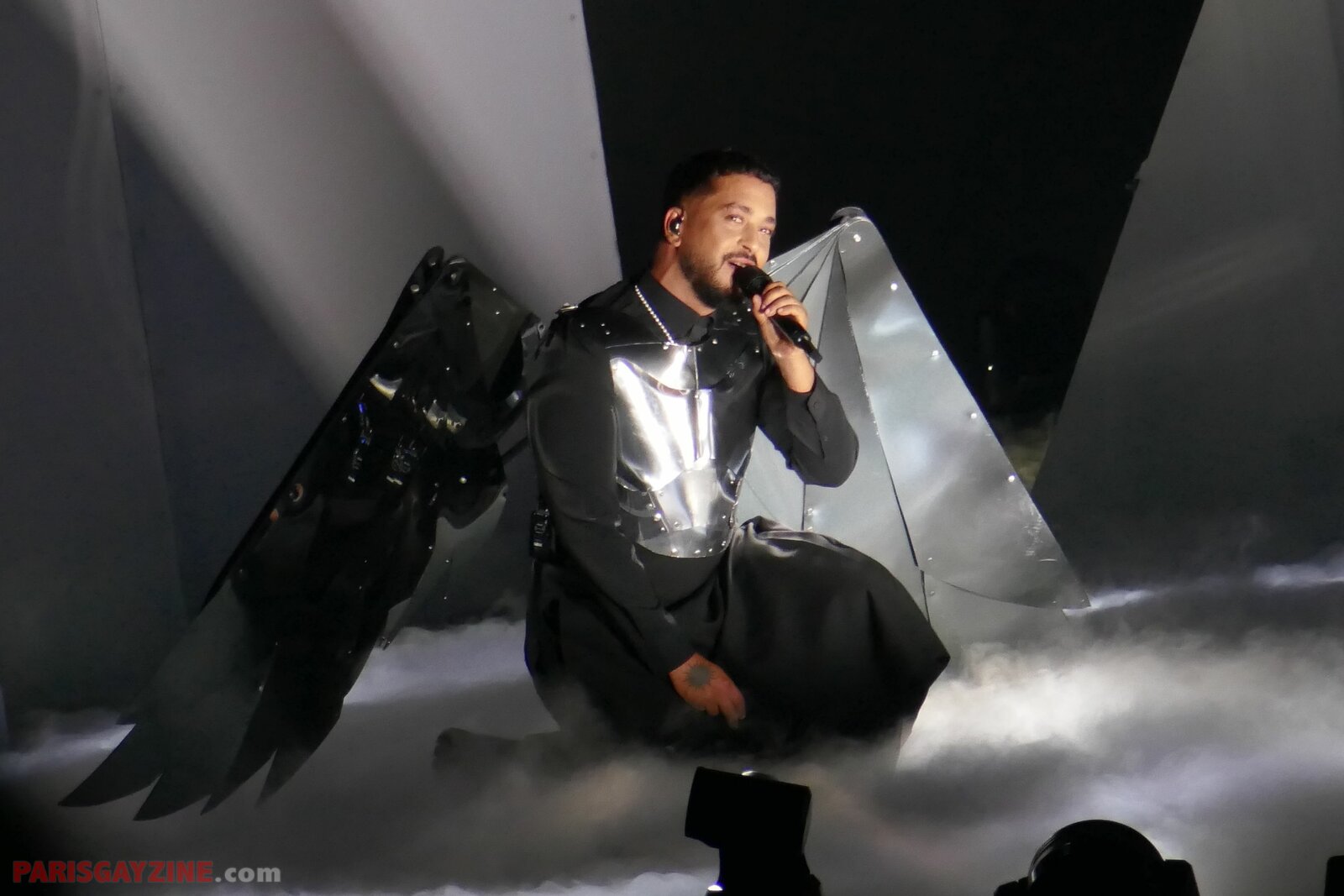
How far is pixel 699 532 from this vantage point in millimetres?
1516

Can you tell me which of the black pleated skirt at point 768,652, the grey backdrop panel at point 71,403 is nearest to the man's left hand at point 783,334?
the black pleated skirt at point 768,652

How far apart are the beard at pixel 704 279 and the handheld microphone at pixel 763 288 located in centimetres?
2

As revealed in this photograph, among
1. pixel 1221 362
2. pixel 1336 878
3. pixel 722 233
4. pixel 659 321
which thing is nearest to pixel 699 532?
pixel 659 321

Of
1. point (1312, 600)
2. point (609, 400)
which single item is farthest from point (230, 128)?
point (1312, 600)

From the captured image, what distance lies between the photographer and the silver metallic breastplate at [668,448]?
1491 millimetres

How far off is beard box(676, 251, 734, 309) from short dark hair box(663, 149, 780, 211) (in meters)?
0.08

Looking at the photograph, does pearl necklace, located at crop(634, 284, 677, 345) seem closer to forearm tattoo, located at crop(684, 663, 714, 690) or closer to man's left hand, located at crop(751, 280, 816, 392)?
man's left hand, located at crop(751, 280, 816, 392)

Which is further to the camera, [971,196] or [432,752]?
[971,196]

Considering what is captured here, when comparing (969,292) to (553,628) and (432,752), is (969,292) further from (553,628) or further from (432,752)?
(432,752)

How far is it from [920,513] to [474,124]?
2.80 ft

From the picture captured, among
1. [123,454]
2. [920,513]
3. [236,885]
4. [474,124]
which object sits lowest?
[236,885]

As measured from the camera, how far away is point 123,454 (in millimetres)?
1777

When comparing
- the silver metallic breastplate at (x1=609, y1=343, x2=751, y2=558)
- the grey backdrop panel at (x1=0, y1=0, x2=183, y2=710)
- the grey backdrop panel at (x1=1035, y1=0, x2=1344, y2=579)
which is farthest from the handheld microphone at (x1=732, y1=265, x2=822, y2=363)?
the grey backdrop panel at (x1=0, y1=0, x2=183, y2=710)

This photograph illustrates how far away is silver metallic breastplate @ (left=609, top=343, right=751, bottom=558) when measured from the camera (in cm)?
149
